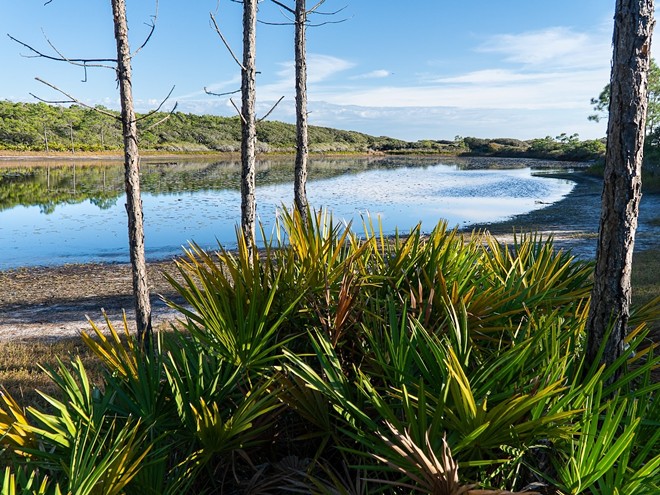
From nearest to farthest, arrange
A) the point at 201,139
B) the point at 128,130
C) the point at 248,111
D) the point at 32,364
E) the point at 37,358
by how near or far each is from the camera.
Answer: the point at 128,130 → the point at 32,364 → the point at 37,358 → the point at 248,111 → the point at 201,139

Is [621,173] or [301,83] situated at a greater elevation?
[301,83]

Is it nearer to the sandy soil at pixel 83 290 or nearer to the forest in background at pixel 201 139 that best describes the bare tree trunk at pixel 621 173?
the sandy soil at pixel 83 290

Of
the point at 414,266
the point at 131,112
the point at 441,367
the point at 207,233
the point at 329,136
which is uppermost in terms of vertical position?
the point at 329,136

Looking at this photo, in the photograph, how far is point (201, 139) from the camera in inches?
4552

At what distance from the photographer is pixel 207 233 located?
23.6 meters

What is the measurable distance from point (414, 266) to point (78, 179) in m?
49.6

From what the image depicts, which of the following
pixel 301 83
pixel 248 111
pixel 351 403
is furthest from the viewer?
pixel 301 83

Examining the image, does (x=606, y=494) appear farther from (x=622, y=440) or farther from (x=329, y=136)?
(x=329, y=136)

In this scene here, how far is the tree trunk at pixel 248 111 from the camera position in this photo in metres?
9.25

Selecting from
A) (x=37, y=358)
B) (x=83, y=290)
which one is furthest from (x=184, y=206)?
(x=37, y=358)

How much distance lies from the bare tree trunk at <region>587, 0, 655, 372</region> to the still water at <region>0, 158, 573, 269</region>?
8.55m

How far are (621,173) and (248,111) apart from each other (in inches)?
294

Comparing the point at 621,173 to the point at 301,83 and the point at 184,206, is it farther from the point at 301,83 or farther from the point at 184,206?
the point at 184,206

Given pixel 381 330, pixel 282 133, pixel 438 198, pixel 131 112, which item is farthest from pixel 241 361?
pixel 282 133
